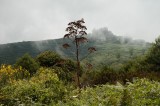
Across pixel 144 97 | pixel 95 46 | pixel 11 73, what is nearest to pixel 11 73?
pixel 11 73

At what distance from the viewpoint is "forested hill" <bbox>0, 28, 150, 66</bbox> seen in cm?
13488

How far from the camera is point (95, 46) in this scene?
142 meters

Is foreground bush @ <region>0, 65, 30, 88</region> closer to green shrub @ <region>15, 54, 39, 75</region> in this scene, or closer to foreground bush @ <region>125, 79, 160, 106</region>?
foreground bush @ <region>125, 79, 160, 106</region>

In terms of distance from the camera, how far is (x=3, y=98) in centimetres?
1244

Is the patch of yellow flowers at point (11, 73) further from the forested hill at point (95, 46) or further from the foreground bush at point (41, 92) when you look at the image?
the forested hill at point (95, 46)

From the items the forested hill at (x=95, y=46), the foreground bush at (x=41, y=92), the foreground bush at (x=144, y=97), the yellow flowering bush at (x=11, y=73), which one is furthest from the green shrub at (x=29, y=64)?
the forested hill at (x=95, y=46)

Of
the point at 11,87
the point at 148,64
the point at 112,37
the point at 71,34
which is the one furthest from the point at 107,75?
the point at 112,37

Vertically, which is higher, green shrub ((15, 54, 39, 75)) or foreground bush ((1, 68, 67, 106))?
foreground bush ((1, 68, 67, 106))

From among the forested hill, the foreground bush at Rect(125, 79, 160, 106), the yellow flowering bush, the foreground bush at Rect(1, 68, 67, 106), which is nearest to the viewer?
the foreground bush at Rect(125, 79, 160, 106)

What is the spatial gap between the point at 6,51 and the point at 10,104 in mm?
143068

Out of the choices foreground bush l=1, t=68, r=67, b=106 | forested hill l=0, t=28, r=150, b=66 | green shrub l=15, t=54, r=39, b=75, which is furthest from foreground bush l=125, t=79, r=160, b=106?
forested hill l=0, t=28, r=150, b=66

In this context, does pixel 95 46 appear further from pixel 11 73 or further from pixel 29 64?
pixel 11 73

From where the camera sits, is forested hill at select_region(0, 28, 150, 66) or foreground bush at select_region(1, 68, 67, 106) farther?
forested hill at select_region(0, 28, 150, 66)

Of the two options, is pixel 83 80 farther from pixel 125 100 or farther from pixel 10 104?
pixel 125 100
